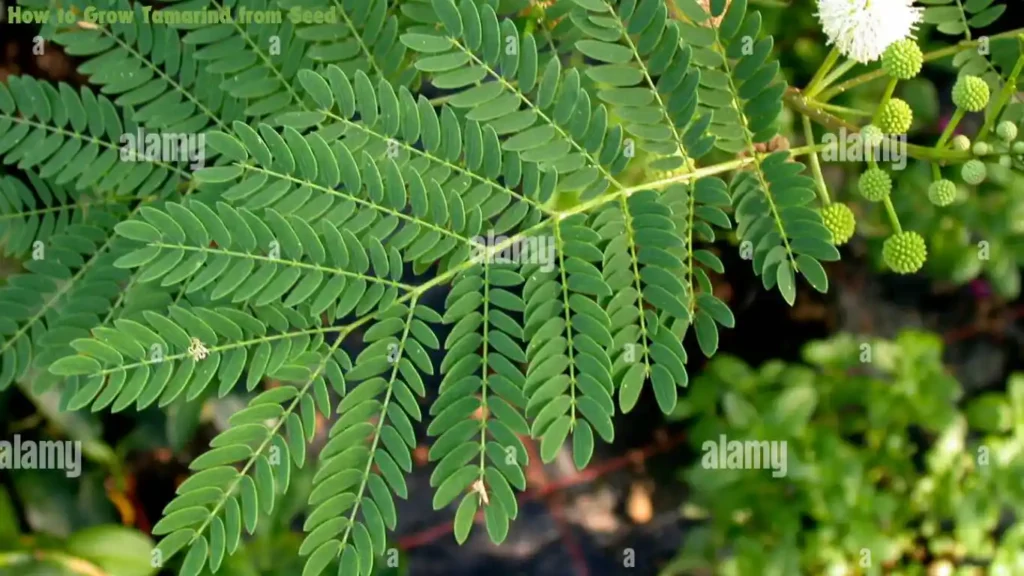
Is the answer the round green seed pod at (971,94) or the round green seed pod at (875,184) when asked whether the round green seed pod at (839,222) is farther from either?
the round green seed pod at (971,94)

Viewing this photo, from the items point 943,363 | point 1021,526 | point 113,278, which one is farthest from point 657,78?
point 943,363

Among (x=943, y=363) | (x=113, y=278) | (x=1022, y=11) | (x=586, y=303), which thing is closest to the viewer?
(x=586, y=303)

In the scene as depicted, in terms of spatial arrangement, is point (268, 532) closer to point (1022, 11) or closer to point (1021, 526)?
point (1021, 526)

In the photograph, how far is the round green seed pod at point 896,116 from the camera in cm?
80

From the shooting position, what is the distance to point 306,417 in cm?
79

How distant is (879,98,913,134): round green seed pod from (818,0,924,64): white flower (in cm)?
5

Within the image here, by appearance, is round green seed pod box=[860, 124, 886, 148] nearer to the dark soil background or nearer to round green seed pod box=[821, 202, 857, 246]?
round green seed pod box=[821, 202, 857, 246]

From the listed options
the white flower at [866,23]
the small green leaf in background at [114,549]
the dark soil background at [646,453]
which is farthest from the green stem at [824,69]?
the small green leaf in background at [114,549]

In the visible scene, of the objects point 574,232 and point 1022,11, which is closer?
point 574,232

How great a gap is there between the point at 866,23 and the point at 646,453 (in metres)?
1.16

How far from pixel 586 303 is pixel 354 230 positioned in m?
0.23

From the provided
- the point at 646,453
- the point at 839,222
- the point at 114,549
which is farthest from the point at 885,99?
the point at 114,549

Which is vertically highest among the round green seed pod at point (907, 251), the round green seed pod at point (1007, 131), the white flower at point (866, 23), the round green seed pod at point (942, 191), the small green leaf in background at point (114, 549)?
the white flower at point (866, 23)

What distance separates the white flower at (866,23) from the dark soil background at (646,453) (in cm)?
83
